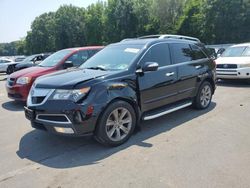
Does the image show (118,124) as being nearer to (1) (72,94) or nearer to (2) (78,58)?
(1) (72,94)

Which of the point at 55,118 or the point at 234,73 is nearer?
the point at 55,118

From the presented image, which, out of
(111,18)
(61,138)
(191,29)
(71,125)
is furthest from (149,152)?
(111,18)

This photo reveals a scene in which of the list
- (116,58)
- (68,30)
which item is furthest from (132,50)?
(68,30)

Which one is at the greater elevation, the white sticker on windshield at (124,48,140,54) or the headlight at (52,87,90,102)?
the white sticker on windshield at (124,48,140,54)

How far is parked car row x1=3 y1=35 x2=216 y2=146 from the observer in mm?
4219

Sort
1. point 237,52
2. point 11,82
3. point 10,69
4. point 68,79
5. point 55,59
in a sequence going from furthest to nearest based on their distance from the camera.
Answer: point 10,69, point 237,52, point 55,59, point 11,82, point 68,79

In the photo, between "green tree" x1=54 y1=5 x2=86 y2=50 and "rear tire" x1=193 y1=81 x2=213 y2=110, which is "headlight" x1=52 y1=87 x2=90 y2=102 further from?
"green tree" x1=54 y1=5 x2=86 y2=50

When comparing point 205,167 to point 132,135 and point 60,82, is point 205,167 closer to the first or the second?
point 132,135

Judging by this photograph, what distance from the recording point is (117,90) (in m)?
4.54

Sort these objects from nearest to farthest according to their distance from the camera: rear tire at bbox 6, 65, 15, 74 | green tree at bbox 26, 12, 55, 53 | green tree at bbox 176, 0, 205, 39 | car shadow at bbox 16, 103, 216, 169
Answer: car shadow at bbox 16, 103, 216, 169, rear tire at bbox 6, 65, 15, 74, green tree at bbox 176, 0, 205, 39, green tree at bbox 26, 12, 55, 53

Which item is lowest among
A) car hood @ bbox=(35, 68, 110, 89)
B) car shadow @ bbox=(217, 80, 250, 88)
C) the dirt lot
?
car shadow @ bbox=(217, 80, 250, 88)

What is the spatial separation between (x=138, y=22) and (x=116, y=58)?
39.8 metres

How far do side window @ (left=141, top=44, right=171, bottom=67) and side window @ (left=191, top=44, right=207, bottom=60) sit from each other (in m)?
1.09

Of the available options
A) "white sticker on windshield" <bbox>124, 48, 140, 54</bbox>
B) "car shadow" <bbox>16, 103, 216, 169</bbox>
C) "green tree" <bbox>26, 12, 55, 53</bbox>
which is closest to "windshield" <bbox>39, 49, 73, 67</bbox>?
"car shadow" <bbox>16, 103, 216, 169</bbox>
